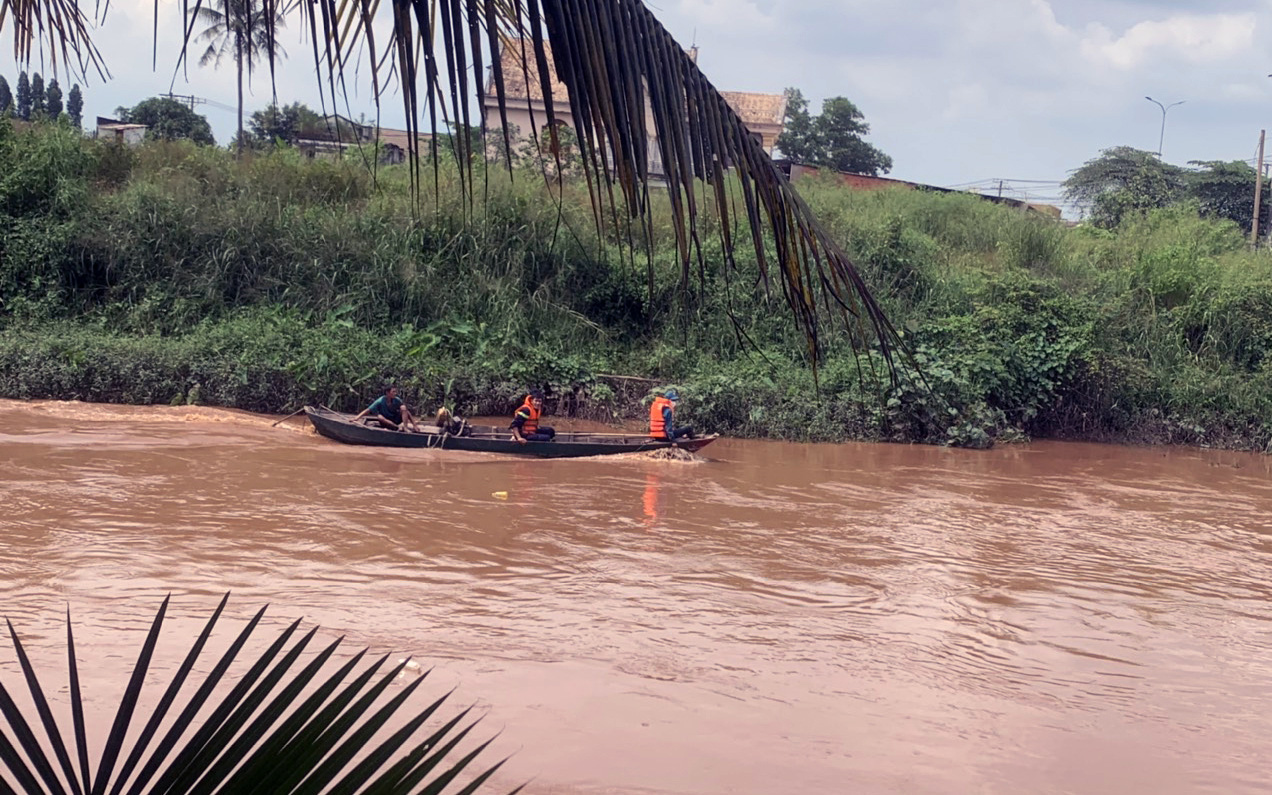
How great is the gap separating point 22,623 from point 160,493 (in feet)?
14.0

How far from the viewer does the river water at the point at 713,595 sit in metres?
6.03

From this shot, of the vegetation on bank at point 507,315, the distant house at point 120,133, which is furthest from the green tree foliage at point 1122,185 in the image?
the distant house at point 120,133

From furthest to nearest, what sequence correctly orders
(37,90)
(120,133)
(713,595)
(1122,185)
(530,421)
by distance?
(1122,185) < (120,133) < (530,421) < (713,595) < (37,90)

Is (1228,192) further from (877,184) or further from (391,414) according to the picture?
(391,414)

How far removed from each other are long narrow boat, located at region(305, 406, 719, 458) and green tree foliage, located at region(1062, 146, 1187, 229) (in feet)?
58.0

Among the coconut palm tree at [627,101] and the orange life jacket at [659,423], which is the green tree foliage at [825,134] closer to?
the orange life jacket at [659,423]

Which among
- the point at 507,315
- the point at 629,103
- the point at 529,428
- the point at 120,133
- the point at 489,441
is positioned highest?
the point at 120,133

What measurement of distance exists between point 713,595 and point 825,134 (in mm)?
32588

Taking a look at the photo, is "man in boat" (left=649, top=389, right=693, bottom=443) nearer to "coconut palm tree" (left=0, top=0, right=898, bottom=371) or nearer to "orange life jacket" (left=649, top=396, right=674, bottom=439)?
"orange life jacket" (left=649, top=396, right=674, bottom=439)

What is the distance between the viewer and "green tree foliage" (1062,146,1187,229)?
2778 centimetres

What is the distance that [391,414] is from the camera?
14.3 meters

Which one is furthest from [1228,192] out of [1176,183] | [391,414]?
[391,414]

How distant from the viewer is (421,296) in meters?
19.2

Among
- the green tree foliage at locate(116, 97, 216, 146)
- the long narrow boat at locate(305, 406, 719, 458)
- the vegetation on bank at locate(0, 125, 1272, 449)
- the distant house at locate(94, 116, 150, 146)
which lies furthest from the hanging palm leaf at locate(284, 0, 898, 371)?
the green tree foliage at locate(116, 97, 216, 146)
